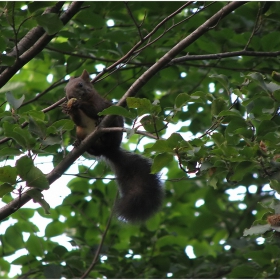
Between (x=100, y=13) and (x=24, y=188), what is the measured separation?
2.09m

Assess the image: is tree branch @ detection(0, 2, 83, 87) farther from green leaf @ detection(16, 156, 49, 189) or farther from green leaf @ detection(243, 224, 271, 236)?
green leaf @ detection(243, 224, 271, 236)

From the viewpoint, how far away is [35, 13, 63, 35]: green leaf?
295 cm

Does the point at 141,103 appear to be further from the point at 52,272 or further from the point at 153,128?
the point at 52,272

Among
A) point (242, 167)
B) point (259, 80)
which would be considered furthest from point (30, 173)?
point (259, 80)

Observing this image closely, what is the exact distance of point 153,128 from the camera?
2979mm

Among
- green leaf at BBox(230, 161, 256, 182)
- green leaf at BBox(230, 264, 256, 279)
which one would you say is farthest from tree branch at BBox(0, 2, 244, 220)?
green leaf at BBox(230, 264, 256, 279)

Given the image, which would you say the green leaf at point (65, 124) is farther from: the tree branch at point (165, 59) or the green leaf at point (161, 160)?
the green leaf at point (161, 160)

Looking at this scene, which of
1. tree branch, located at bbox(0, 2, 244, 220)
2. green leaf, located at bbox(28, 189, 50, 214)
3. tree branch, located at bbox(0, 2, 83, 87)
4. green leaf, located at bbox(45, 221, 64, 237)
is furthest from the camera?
green leaf, located at bbox(45, 221, 64, 237)

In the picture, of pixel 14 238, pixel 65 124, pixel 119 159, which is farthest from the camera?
pixel 14 238

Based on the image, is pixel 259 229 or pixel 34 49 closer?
pixel 259 229

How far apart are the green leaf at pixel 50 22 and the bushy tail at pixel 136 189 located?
4.45ft

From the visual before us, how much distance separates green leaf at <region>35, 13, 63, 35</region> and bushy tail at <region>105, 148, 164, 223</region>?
4.45 feet

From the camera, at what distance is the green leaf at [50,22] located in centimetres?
295

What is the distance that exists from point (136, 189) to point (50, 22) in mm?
1463
